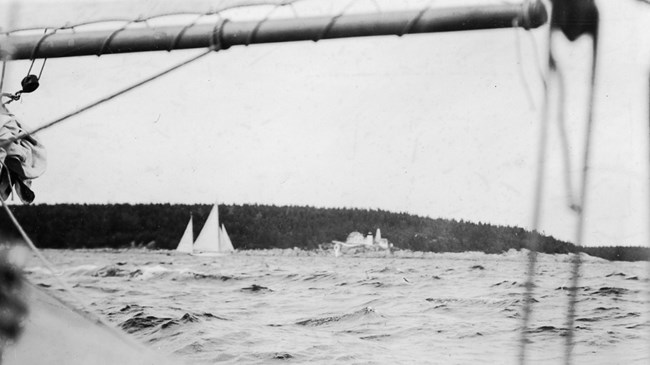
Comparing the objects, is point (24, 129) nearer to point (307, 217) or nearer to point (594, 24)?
point (307, 217)


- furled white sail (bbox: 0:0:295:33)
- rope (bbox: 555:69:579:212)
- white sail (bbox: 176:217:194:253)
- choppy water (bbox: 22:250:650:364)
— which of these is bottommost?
choppy water (bbox: 22:250:650:364)

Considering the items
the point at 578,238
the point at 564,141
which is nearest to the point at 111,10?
the point at 564,141

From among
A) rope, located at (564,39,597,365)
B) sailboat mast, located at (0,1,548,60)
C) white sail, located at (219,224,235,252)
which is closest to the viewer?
sailboat mast, located at (0,1,548,60)

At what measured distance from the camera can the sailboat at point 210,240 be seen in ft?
7.50

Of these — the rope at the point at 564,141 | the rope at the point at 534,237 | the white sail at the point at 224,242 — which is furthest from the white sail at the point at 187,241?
the rope at the point at 564,141

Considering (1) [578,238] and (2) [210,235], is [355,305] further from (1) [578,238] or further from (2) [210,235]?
(1) [578,238]

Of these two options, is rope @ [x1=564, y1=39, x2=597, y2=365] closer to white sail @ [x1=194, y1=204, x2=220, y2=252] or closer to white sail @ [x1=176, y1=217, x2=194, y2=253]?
white sail @ [x1=194, y1=204, x2=220, y2=252]

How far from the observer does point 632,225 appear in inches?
86.0

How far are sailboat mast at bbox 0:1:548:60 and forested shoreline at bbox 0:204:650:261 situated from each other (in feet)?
2.08

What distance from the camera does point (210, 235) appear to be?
228 centimetres

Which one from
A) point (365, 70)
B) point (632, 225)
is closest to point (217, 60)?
point (365, 70)

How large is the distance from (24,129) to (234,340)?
3.36ft

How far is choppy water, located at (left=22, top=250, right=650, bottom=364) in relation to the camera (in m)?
2.22

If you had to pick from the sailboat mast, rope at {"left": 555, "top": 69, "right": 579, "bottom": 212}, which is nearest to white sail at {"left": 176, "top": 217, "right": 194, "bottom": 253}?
the sailboat mast
